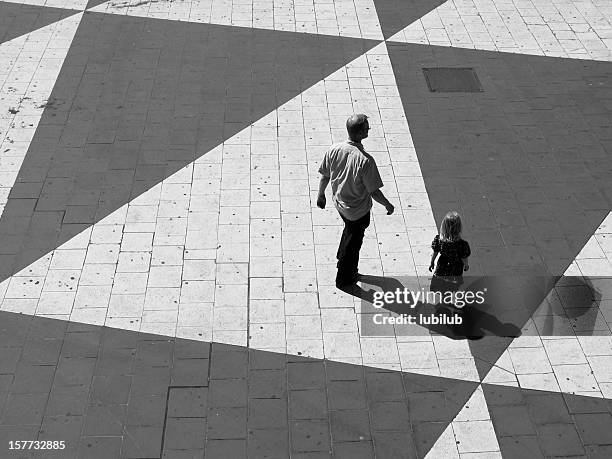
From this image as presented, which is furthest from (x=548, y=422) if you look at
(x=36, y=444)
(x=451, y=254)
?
(x=36, y=444)

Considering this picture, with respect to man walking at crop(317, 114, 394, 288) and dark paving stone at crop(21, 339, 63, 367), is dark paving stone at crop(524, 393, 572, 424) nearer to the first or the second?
man walking at crop(317, 114, 394, 288)

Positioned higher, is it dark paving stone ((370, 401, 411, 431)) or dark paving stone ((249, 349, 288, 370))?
dark paving stone ((249, 349, 288, 370))

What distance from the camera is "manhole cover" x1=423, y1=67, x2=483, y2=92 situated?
10.6 meters

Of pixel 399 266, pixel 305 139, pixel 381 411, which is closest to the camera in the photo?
pixel 381 411

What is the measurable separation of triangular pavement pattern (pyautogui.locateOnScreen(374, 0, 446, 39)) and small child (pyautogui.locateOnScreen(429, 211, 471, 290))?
18.2 ft

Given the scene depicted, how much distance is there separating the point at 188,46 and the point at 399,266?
533 cm

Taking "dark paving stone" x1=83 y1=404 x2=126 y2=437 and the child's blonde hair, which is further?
the child's blonde hair

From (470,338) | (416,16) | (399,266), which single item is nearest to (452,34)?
(416,16)

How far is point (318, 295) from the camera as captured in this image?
7551mm

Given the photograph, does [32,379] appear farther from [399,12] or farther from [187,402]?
[399,12]

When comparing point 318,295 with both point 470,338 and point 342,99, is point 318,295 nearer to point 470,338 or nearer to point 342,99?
point 470,338

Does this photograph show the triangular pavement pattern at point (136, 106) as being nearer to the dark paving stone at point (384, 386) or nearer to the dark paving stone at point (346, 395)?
the dark paving stone at point (346, 395)

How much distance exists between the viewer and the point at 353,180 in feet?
22.2

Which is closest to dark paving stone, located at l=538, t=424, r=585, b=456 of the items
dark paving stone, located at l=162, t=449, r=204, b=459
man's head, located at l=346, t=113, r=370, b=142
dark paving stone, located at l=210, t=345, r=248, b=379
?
dark paving stone, located at l=210, t=345, r=248, b=379
